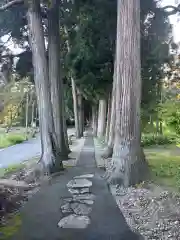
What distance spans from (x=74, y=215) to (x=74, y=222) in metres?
0.50

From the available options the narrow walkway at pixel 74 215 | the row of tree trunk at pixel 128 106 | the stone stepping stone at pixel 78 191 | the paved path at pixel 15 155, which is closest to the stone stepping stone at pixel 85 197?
the narrow walkway at pixel 74 215

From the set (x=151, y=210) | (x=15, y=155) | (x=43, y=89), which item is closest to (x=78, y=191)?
(x=151, y=210)

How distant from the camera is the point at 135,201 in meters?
7.58

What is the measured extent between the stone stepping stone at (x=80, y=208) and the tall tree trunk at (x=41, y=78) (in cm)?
448

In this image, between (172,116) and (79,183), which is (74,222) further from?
(79,183)

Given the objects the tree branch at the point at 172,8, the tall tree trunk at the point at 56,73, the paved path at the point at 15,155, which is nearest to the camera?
the tree branch at the point at 172,8

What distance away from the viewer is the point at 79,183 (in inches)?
401

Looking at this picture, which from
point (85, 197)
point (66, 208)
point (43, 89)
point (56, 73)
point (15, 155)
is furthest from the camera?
point (15, 155)

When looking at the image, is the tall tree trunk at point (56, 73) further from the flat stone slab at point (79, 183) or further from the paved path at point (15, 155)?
the flat stone slab at point (79, 183)

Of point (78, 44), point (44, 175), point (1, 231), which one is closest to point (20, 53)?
point (78, 44)

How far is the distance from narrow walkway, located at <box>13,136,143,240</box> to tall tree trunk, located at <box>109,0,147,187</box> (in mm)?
885

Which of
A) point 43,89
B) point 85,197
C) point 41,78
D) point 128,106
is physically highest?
point 41,78

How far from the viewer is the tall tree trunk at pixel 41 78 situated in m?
11.8

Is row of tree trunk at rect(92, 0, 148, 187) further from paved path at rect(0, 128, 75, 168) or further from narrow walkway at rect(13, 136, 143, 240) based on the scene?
paved path at rect(0, 128, 75, 168)
